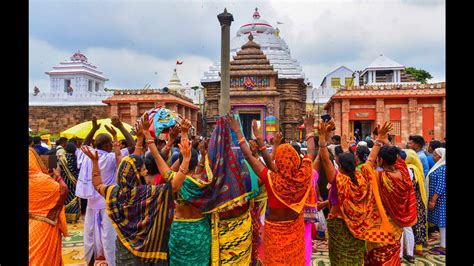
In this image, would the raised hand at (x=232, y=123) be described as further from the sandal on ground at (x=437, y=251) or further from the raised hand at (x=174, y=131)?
the sandal on ground at (x=437, y=251)

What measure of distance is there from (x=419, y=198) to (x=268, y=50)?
1049 inches

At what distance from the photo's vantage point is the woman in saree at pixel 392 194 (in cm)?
374

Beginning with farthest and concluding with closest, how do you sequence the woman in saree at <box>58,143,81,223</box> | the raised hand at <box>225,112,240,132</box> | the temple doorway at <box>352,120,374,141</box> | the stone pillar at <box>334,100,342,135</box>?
the temple doorway at <box>352,120,374,141</box>
the stone pillar at <box>334,100,342,135</box>
the woman in saree at <box>58,143,81,223</box>
the raised hand at <box>225,112,240,132</box>

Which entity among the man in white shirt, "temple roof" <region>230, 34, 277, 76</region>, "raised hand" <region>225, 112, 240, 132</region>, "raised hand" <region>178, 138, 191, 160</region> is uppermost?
"temple roof" <region>230, 34, 277, 76</region>

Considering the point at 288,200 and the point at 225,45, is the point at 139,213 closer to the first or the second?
the point at 288,200

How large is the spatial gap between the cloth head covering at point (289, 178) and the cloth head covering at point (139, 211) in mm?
1036

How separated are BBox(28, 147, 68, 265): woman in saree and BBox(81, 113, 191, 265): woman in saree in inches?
18.9

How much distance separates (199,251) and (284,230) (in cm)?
88

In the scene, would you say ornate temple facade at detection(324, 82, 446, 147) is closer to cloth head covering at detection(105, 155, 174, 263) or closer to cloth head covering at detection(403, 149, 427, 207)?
cloth head covering at detection(403, 149, 427, 207)

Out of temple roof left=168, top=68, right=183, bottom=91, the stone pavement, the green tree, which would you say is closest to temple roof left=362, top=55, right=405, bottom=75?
the green tree

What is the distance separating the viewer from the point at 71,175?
7.70m

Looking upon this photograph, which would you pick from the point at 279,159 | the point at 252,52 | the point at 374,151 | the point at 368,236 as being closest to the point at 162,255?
the point at 279,159

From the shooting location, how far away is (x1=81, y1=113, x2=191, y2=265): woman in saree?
330cm
